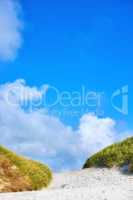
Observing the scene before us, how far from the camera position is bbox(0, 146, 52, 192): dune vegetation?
1413 centimetres

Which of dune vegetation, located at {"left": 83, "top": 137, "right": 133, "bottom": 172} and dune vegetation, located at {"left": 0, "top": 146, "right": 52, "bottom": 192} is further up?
dune vegetation, located at {"left": 83, "top": 137, "right": 133, "bottom": 172}

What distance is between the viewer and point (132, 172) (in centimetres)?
1695

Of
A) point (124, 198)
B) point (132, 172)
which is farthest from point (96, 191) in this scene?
point (132, 172)

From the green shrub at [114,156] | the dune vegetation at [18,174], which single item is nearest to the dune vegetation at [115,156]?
the green shrub at [114,156]

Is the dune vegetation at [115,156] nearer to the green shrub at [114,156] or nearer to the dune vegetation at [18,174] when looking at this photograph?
the green shrub at [114,156]

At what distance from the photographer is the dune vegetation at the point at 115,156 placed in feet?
60.1

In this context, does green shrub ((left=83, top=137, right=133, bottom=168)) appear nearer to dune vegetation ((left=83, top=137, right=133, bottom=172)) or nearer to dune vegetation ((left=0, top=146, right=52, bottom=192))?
dune vegetation ((left=83, top=137, right=133, bottom=172))

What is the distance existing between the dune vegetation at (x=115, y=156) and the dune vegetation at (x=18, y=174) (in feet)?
12.3

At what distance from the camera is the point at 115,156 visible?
18.8 meters

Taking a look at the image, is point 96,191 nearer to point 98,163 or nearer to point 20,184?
point 20,184

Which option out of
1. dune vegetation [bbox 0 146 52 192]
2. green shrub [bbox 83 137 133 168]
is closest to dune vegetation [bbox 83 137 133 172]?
green shrub [bbox 83 137 133 168]

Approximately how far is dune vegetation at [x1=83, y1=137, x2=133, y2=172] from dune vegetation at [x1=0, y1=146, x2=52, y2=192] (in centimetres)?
376

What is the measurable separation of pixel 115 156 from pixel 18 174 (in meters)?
5.59

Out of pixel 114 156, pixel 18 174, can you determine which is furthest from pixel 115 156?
pixel 18 174
